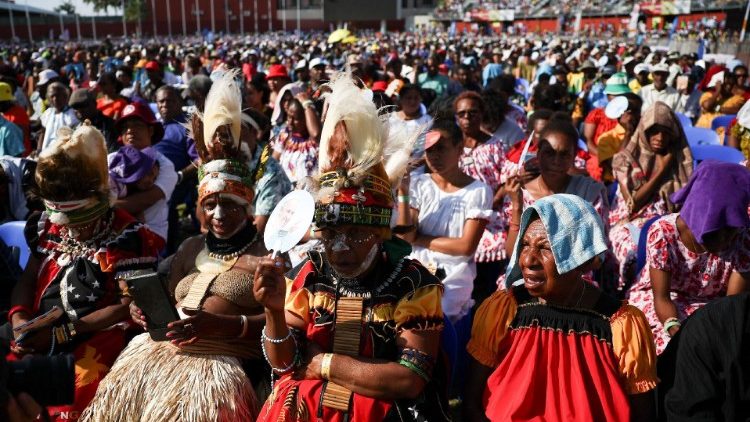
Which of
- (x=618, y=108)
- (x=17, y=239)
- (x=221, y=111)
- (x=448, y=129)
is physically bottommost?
(x=17, y=239)

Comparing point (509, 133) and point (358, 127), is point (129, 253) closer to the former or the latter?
point (358, 127)

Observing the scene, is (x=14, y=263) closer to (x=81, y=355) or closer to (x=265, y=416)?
(x=81, y=355)

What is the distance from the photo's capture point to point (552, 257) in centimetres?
236

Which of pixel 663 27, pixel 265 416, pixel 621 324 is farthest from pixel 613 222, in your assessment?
pixel 663 27

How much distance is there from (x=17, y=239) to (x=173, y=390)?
6.42 ft

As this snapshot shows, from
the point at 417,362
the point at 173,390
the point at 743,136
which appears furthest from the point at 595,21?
the point at 173,390

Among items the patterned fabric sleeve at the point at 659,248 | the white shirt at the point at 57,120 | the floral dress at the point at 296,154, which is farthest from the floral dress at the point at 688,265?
the white shirt at the point at 57,120

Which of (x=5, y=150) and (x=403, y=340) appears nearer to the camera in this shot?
(x=403, y=340)

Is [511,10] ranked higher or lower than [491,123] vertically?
higher

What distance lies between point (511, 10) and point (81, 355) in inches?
2575

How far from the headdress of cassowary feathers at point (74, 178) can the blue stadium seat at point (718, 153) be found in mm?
5176

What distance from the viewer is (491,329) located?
2484mm

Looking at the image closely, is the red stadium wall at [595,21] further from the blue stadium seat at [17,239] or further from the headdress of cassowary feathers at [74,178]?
the headdress of cassowary feathers at [74,178]

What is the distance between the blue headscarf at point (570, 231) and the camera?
2301 mm
